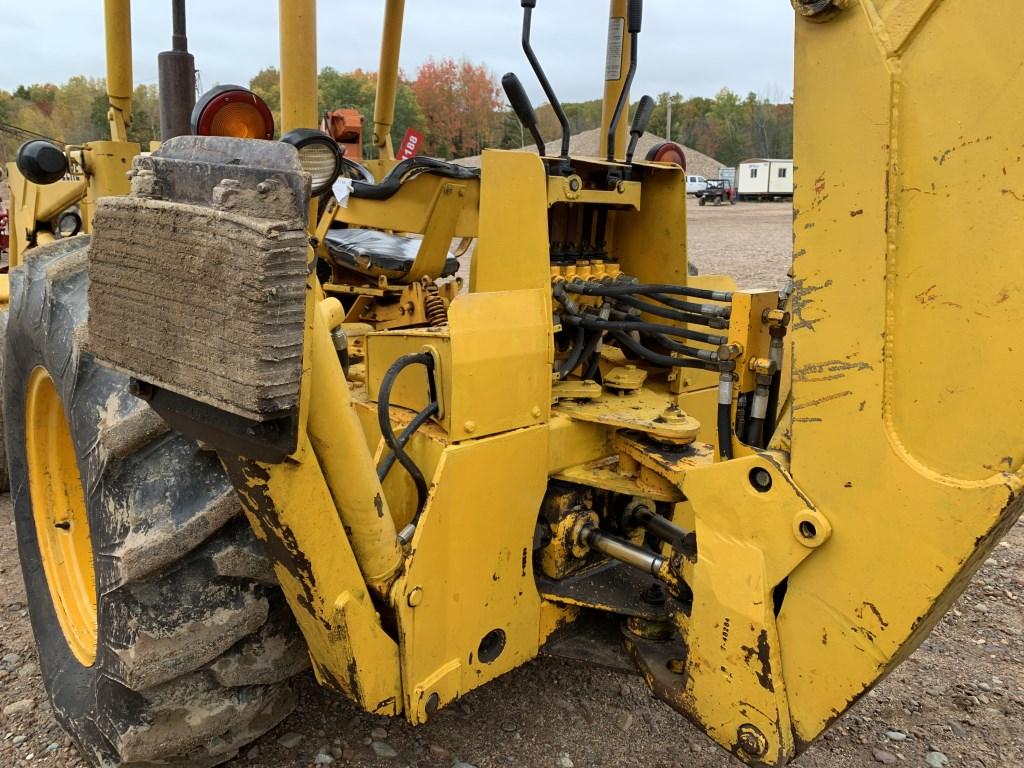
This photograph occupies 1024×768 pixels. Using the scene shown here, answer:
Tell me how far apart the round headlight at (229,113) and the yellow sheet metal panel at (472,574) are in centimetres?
86

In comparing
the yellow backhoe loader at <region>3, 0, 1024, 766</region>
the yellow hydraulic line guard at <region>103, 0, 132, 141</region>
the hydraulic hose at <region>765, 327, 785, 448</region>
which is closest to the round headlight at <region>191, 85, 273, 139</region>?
the yellow backhoe loader at <region>3, 0, 1024, 766</region>

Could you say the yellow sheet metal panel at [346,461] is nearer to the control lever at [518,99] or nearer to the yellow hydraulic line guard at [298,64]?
the yellow hydraulic line guard at [298,64]

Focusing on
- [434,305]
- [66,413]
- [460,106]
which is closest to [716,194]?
[460,106]

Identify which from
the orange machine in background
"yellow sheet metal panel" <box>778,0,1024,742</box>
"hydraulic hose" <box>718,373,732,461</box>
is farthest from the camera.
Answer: the orange machine in background

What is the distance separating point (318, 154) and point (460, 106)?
4041cm

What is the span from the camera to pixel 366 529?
1650 millimetres

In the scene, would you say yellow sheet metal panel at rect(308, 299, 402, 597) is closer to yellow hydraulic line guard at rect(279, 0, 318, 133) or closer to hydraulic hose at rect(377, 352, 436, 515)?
hydraulic hose at rect(377, 352, 436, 515)

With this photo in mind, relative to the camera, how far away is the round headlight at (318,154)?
64.3 inches

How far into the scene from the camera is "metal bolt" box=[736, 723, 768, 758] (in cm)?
166

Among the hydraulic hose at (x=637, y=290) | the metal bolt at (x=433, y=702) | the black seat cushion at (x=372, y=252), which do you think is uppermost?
the black seat cushion at (x=372, y=252)

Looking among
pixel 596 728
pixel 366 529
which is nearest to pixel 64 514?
pixel 366 529

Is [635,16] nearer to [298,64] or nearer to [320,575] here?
[298,64]

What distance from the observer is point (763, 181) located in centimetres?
4112

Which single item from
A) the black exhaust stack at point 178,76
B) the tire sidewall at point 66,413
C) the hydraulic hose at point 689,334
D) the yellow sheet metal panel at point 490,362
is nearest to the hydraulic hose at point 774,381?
the hydraulic hose at point 689,334
